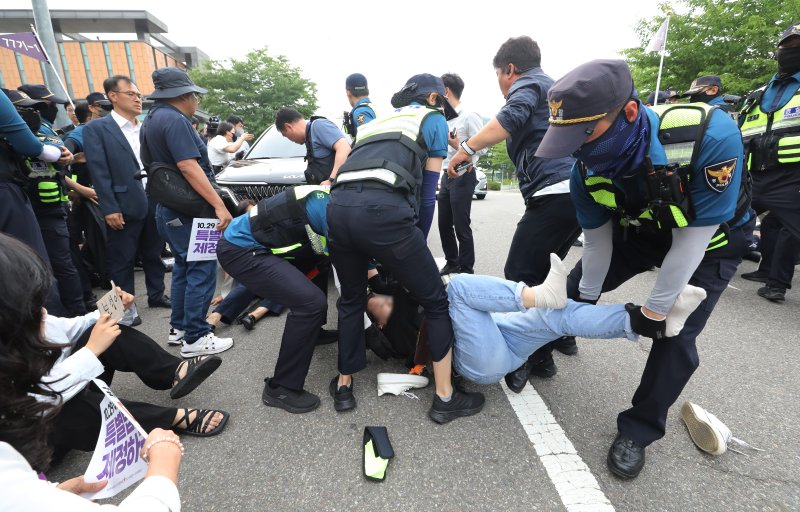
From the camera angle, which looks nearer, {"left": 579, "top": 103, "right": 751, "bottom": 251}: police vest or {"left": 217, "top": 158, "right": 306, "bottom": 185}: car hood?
{"left": 579, "top": 103, "right": 751, "bottom": 251}: police vest

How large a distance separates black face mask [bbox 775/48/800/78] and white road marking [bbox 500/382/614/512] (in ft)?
10.5

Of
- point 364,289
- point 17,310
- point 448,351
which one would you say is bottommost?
point 448,351

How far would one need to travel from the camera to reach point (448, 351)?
213 cm

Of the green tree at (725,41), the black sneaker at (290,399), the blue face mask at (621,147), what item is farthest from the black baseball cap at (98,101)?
the green tree at (725,41)

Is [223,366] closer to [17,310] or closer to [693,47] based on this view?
[17,310]

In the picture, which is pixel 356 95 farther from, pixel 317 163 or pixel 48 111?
pixel 48 111

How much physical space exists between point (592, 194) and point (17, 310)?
1.98 meters

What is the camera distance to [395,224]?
6.12 feet

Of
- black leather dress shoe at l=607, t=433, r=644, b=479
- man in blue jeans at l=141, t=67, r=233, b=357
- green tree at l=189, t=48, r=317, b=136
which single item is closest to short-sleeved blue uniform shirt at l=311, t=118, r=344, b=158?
man in blue jeans at l=141, t=67, r=233, b=357

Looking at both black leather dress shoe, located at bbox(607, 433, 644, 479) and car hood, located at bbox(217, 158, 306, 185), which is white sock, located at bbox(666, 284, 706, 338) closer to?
black leather dress shoe, located at bbox(607, 433, 644, 479)

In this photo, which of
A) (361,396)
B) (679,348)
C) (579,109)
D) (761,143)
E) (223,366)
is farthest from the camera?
(761,143)

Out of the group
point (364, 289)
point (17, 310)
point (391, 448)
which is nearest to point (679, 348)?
point (391, 448)

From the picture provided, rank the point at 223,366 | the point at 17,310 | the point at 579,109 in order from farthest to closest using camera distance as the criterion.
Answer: the point at 223,366, the point at 579,109, the point at 17,310

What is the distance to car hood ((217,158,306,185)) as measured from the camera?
4055 millimetres
